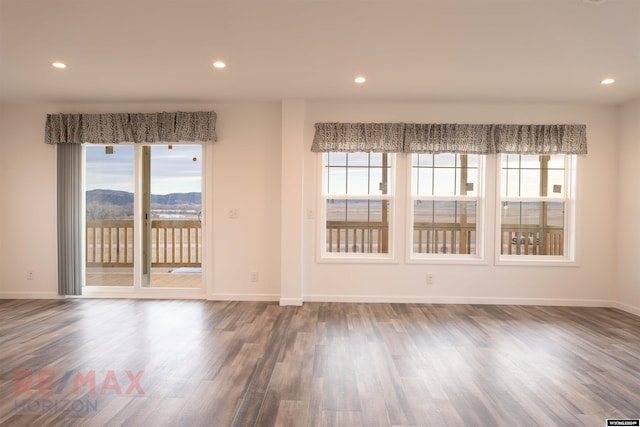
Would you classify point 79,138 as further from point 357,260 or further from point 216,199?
point 357,260

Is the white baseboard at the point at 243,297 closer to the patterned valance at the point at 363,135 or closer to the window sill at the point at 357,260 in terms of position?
the window sill at the point at 357,260

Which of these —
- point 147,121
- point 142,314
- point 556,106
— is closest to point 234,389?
point 142,314

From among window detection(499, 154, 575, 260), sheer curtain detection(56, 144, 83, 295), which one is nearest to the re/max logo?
sheer curtain detection(56, 144, 83, 295)

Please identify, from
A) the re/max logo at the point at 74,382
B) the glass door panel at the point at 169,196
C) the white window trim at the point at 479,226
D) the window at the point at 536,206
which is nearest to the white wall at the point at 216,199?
the glass door panel at the point at 169,196

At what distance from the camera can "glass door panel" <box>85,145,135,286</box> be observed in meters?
4.53

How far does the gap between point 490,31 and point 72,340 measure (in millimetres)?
4302

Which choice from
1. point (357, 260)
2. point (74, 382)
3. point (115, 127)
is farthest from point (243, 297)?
point (115, 127)

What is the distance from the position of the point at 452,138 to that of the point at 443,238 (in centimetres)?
131

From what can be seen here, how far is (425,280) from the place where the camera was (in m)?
4.38

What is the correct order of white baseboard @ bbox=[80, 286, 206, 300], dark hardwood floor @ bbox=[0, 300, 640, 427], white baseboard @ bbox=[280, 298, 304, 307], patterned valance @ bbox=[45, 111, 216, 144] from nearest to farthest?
1. dark hardwood floor @ bbox=[0, 300, 640, 427]
2. white baseboard @ bbox=[280, 298, 304, 307]
3. patterned valance @ bbox=[45, 111, 216, 144]
4. white baseboard @ bbox=[80, 286, 206, 300]

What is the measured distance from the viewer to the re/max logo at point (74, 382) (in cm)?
222

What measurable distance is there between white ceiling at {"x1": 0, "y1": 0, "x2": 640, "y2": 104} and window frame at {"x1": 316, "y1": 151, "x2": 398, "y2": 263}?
0.94 meters

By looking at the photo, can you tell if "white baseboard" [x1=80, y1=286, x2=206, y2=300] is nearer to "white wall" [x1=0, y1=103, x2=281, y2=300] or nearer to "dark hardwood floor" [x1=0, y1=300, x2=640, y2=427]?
"white wall" [x1=0, y1=103, x2=281, y2=300]

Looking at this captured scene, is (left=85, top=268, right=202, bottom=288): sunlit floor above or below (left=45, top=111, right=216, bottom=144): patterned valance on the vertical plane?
below
